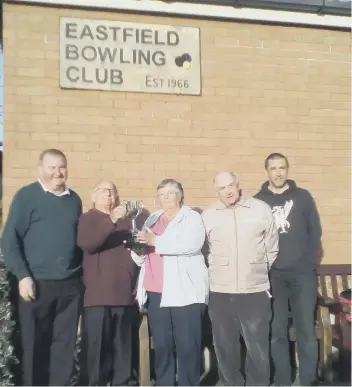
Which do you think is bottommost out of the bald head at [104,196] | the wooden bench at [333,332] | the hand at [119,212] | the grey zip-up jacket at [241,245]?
the wooden bench at [333,332]

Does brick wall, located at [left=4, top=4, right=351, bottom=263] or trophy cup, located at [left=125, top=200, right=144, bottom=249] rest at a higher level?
brick wall, located at [left=4, top=4, right=351, bottom=263]

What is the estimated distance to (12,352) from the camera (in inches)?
156

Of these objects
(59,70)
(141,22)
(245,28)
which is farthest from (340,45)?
(59,70)

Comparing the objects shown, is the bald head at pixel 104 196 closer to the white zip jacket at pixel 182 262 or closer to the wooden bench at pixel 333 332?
the white zip jacket at pixel 182 262

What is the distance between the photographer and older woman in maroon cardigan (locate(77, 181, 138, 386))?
4113 millimetres

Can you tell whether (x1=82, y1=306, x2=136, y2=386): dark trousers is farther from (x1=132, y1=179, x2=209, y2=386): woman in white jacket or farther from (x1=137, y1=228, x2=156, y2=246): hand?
(x1=137, y1=228, x2=156, y2=246): hand

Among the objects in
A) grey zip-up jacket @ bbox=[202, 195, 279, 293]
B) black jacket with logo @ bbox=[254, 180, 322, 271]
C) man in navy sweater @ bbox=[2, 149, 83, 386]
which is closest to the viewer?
man in navy sweater @ bbox=[2, 149, 83, 386]

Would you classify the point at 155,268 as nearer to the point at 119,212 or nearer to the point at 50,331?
the point at 119,212

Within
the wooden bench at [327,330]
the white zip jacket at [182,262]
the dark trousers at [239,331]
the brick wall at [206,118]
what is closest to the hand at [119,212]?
the white zip jacket at [182,262]

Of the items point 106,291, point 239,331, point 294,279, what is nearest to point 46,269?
point 106,291

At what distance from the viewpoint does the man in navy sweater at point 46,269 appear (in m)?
3.99

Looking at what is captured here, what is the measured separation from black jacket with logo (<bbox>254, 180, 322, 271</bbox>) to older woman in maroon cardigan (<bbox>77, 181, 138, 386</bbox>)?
1.29 metres

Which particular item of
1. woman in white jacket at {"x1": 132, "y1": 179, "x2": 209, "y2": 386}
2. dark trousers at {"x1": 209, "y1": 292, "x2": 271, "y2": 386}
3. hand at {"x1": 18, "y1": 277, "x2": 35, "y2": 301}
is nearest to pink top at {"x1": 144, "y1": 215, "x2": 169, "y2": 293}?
woman in white jacket at {"x1": 132, "y1": 179, "x2": 209, "y2": 386}

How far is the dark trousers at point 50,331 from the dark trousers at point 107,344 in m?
0.12
